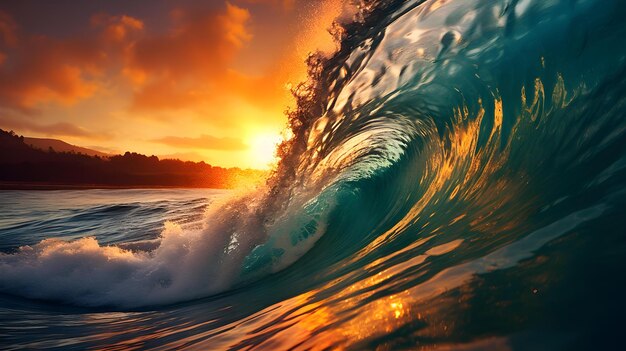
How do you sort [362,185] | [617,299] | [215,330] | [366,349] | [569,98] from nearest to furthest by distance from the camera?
1. [617,299]
2. [366,349]
3. [215,330]
4. [569,98]
5. [362,185]

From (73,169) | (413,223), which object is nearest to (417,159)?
(413,223)

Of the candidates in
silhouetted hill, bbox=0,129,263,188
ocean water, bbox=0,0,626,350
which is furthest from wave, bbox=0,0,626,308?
silhouetted hill, bbox=0,129,263,188

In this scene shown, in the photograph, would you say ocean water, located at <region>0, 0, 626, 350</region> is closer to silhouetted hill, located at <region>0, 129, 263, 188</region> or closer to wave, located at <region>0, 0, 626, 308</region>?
wave, located at <region>0, 0, 626, 308</region>

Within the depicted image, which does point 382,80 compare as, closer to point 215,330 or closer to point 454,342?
point 215,330

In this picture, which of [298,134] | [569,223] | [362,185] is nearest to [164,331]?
[569,223]

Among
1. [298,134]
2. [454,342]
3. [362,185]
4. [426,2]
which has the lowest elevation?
[362,185]

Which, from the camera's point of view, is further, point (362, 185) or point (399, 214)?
point (362, 185)

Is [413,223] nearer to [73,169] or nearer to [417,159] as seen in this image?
[417,159]
